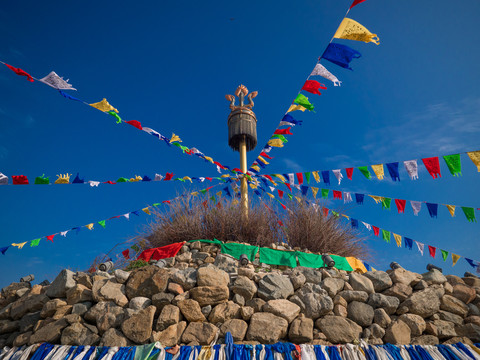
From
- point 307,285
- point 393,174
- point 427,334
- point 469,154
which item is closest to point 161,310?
point 307,285

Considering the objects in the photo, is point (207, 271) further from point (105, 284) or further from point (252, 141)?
point (252, 141)

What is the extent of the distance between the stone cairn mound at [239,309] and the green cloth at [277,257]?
1.28ft

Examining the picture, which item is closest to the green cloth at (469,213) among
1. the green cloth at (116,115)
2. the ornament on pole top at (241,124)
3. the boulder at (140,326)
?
the ornament on pole top at (241,124)

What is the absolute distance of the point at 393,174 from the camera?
6.80 meters

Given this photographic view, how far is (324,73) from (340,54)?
0.58 meters

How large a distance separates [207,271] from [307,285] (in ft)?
5.48

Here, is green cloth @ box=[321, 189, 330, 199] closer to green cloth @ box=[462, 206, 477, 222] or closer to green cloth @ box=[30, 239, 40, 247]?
green cloth @ box=[462, 206, 477, 222]

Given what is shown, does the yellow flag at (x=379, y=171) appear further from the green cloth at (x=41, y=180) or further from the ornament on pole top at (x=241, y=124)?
the green cloth at (x=41, y=180)

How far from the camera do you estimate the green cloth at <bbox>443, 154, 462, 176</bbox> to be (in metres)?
5.98

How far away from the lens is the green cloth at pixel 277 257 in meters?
6.00

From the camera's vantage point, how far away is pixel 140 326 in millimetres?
4309

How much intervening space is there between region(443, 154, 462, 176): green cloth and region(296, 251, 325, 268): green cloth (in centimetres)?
312

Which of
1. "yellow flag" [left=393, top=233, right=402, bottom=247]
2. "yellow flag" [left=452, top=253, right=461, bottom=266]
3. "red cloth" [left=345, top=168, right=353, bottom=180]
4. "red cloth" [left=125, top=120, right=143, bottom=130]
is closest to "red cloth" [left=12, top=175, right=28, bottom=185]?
"red cloth" [left=125, top=120, right=143, bottom=130]

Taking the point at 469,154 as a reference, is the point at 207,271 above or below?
below
